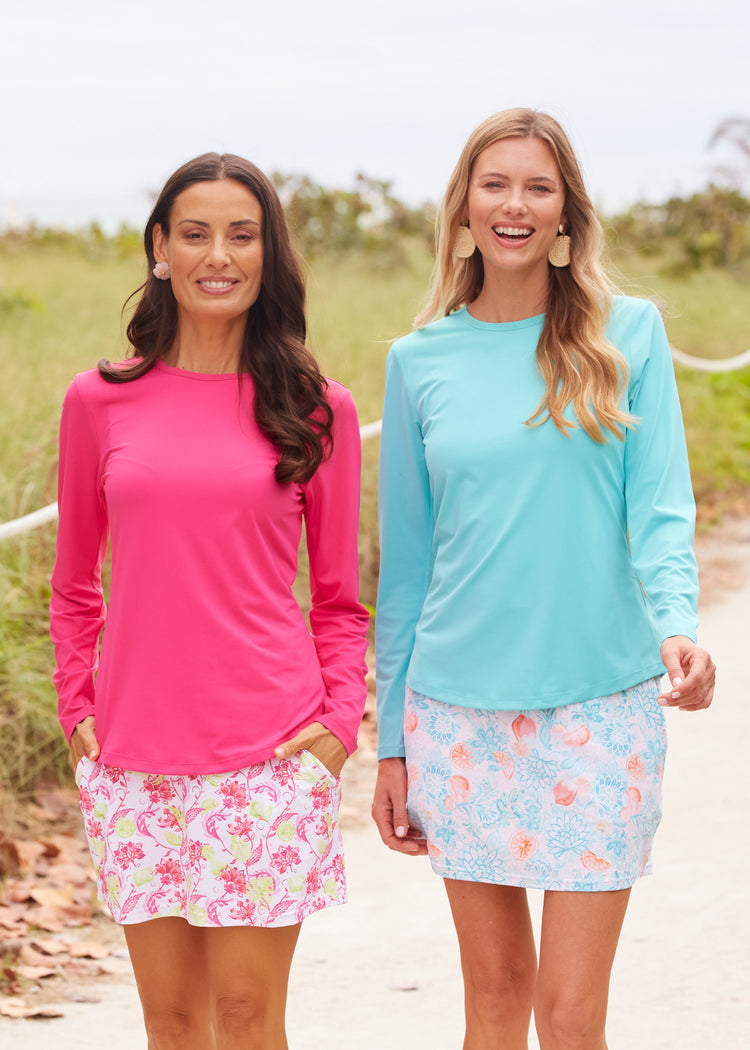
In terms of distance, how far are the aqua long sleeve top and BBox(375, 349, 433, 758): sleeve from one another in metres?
0.07

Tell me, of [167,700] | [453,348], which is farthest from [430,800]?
[453,348]

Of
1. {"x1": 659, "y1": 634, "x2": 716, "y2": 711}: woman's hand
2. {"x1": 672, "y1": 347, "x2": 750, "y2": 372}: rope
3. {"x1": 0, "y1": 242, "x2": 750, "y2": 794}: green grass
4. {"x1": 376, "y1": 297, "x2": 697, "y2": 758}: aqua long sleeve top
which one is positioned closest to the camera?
{"x1": 659, "y1": 634, "x2": 716, "y2": 711}: woman's hand

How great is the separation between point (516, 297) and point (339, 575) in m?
0.60

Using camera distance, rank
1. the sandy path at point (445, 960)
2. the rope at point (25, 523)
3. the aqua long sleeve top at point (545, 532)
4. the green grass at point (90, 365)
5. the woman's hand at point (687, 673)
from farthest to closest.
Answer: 1. the green grass at point (90, 365)
2. the rope at point (25, 523)
3. the sandy path at point (445, 960)
4. the aqua long sleeve top at point (545, 532)
5. the woman's hand at point (687, 673)

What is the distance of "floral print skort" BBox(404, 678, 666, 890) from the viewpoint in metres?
2.28

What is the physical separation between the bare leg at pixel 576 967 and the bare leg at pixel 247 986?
443 millimetres

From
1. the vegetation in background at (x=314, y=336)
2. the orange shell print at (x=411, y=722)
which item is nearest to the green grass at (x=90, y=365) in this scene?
the vegetation in background at (x=314, y=336)

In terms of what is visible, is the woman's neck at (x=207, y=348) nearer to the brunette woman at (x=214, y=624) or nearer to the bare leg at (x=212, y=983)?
the brunette woman at (x=214, y=624)

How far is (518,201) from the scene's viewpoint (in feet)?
7.74

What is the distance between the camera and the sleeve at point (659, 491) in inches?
85.0

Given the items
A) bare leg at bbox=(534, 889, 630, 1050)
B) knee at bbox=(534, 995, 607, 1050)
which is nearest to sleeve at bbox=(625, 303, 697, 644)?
bare leg at bbox=(534, 889, 630, 1050)

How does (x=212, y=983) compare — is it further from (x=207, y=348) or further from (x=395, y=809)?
(x=207, y=348)

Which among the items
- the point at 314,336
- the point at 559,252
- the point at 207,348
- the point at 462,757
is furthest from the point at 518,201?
the point at 314,336

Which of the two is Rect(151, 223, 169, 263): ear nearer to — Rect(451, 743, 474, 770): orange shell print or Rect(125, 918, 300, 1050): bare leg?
Rect(451, 743, 474, 770): orange shell print
